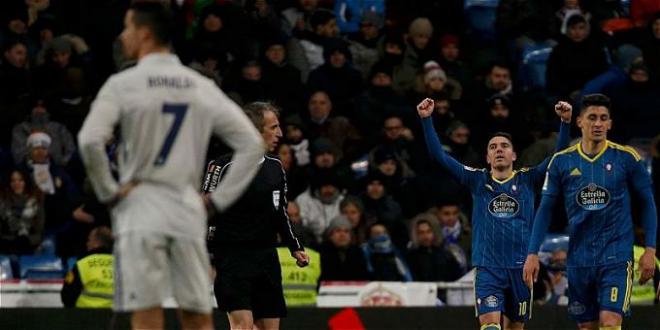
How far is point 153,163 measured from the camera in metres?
7.35

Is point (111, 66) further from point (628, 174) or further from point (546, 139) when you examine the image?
point (628, 174)

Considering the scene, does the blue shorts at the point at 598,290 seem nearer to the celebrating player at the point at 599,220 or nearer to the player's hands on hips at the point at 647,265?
the celebrating player at the point at 599,220

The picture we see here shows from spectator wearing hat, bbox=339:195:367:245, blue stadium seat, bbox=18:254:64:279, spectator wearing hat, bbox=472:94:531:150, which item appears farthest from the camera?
spectator wearing hat, bbox=472:94:531:150

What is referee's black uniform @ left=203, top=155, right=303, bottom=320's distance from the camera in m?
10.8

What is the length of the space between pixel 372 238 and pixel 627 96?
3749 mm

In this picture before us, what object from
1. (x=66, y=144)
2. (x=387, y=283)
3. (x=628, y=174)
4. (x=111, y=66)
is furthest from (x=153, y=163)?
(x=111, y=66)

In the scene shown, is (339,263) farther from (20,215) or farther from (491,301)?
(491,301)

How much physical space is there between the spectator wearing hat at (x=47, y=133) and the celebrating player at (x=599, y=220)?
732cm

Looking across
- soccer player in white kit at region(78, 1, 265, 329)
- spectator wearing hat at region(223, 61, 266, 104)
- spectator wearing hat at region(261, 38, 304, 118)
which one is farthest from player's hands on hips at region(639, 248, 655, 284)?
spectator wearing hat at region(261, 38, 304, 118)

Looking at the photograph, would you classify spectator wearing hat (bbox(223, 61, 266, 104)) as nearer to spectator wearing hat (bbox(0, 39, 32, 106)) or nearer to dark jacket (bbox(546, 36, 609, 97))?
spectator wearing hat (bbox(0, 39, 32, 106))

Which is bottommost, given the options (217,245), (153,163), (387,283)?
(387,283)

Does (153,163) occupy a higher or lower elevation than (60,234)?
higher

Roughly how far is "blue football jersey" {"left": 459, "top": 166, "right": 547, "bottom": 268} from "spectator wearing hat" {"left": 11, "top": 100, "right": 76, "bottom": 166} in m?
6.29

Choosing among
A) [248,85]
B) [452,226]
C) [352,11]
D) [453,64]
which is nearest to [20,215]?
[248,85]
